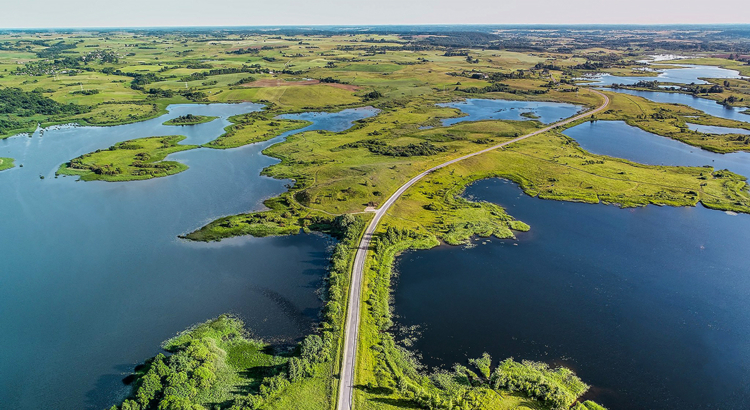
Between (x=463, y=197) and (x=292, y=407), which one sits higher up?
(x=463, y=197)

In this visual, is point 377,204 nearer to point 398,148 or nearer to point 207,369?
point 398,148

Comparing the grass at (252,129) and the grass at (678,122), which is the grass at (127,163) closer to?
the grass at (252,129)

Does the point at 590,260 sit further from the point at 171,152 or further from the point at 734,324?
the point at 171,152

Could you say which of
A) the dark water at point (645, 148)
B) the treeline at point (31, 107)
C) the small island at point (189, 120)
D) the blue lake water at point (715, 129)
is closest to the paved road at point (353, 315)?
the dark water at point (645, 148)

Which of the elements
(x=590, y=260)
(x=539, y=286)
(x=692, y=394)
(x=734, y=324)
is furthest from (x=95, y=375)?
(x=734, y=324)

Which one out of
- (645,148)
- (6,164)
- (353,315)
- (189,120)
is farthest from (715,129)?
(6,164)
